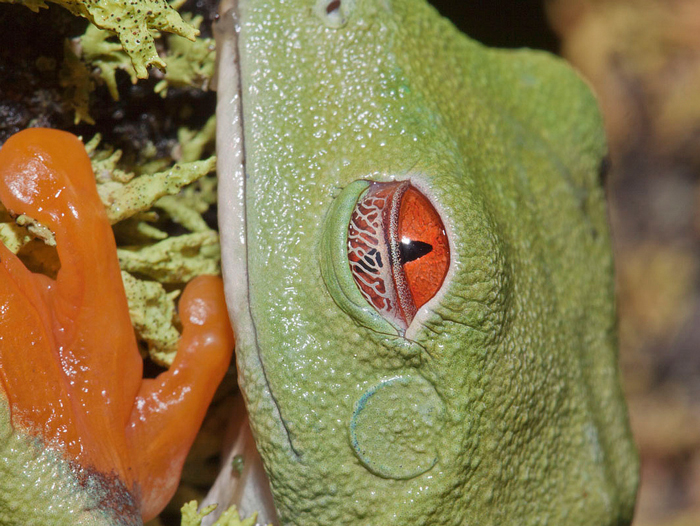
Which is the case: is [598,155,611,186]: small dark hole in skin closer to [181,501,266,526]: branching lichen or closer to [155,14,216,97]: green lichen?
[155,14,216,97]: green lichen

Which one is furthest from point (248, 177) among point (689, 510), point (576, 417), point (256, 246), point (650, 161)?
point (689, 510)

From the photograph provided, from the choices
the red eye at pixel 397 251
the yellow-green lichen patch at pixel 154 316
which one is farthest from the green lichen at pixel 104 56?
the red eye at pixel 397 251

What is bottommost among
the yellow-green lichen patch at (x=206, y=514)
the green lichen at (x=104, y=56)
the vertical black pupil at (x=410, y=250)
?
the yellow-green lichen patch at (x=206, y=514)

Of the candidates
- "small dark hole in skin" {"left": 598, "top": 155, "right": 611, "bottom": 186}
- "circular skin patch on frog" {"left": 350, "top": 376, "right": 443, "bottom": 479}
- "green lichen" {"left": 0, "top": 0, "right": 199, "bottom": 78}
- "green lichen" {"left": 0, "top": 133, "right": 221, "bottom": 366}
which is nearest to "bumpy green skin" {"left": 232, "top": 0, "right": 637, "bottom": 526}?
"circular skin patch on frog" {"left": 350, "top": 376, "right": 443, "bottom": 479}

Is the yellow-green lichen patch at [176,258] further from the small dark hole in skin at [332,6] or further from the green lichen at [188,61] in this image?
the small dark hole in skin at [332,6]

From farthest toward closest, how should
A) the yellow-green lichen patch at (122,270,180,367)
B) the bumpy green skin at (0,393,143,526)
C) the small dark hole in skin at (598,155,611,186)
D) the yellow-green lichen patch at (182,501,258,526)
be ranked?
the small dark hole in skin at (598,155,611,186), the yellow-green lichen patch at (122,270,180,367), the yellow-green lichen patch at (182,501,258,526), the bumpy green skin at (0,393,143,526)

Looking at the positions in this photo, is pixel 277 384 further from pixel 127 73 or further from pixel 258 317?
pixel 127 73

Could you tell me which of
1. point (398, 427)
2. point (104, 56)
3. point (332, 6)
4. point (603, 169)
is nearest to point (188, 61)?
point (104, 56)
